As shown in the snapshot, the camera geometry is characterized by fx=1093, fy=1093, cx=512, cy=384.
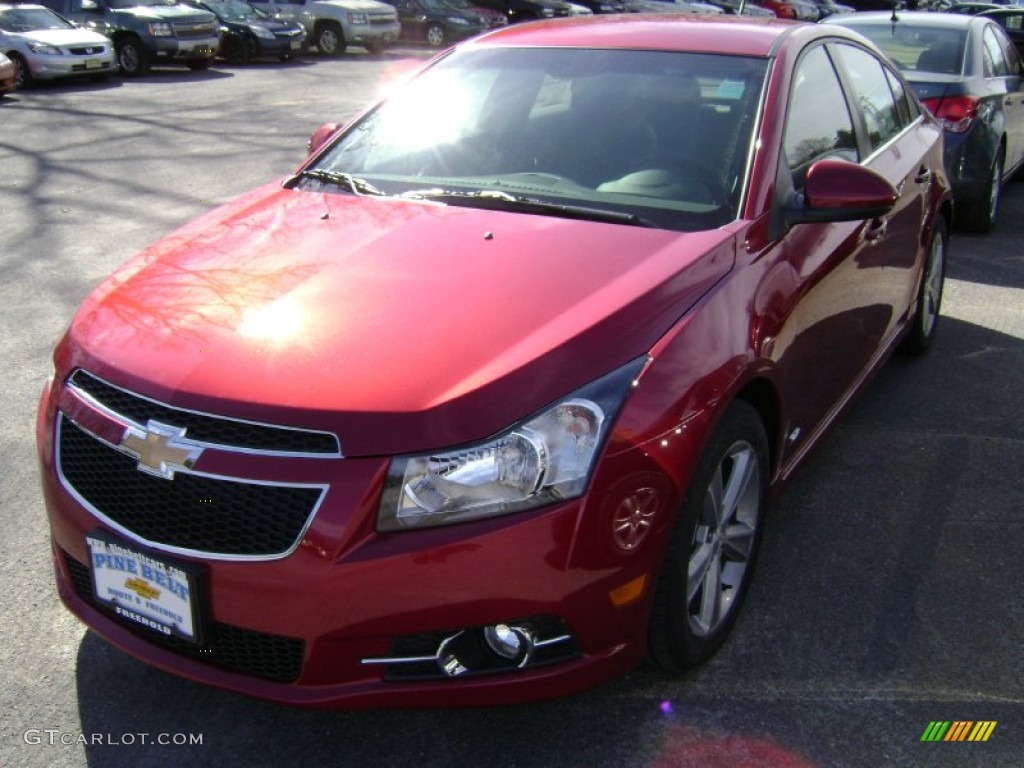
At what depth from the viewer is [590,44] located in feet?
12.9

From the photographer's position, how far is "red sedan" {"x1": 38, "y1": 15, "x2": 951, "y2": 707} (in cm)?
233

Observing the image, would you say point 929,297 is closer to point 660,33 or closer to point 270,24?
point 660,33

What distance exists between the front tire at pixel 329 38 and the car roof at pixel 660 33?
21.0 metres

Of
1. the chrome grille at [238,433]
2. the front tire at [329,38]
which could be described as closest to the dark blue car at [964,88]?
the chrome grille at [238,433]

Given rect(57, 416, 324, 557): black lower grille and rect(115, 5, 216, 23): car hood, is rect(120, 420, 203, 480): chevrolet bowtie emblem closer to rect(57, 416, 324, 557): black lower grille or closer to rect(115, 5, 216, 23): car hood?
rect(57, 416, 324, 557): black lower grille

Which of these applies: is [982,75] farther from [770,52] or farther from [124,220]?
[124,220]

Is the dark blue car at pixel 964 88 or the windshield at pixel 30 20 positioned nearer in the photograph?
the dark blue car at pixel 964 88

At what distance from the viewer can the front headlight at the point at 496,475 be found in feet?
7.61

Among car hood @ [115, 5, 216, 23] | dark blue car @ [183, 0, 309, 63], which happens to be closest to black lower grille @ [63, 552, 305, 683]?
car hood @ [115, 5, 216, 23]

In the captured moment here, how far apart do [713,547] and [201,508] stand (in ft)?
4.33

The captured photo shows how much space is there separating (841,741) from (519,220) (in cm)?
167

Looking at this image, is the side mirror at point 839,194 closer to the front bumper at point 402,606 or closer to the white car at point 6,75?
the front bumper at point 402,606

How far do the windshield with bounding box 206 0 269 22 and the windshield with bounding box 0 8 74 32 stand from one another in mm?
4408

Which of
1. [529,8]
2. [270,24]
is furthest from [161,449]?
[529,8]
